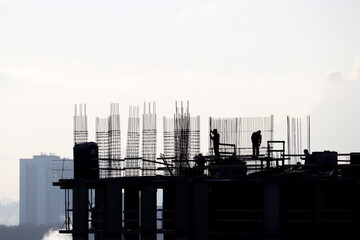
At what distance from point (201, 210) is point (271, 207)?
2.98m

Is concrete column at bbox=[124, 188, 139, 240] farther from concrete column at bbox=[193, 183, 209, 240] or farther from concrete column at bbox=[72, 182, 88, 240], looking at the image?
concrete column at bbox=[193, 183, 209, 240]

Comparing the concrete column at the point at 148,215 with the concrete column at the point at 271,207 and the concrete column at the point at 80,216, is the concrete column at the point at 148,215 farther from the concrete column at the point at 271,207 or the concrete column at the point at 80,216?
Result: the concrete column at the point at 271,207

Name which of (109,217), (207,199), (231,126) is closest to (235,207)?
(207,199)

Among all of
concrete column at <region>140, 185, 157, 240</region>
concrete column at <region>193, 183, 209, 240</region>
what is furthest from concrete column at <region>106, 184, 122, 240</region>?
concrete column at <region>193, 183, 209, 240</region>

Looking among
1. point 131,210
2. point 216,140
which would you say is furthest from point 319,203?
point 131,210

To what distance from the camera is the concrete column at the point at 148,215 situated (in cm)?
4359

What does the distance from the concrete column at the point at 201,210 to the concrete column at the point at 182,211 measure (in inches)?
13.6

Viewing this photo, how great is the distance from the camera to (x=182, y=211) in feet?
141

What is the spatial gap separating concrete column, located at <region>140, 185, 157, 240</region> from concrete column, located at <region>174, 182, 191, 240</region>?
1213 mm

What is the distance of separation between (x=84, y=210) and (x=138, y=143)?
29.1ft

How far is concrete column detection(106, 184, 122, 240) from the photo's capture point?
4412 cm

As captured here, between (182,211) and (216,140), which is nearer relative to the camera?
(182,211)

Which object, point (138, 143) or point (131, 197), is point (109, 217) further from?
point (138, 143)

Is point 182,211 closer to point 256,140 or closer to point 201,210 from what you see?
point 201,210
